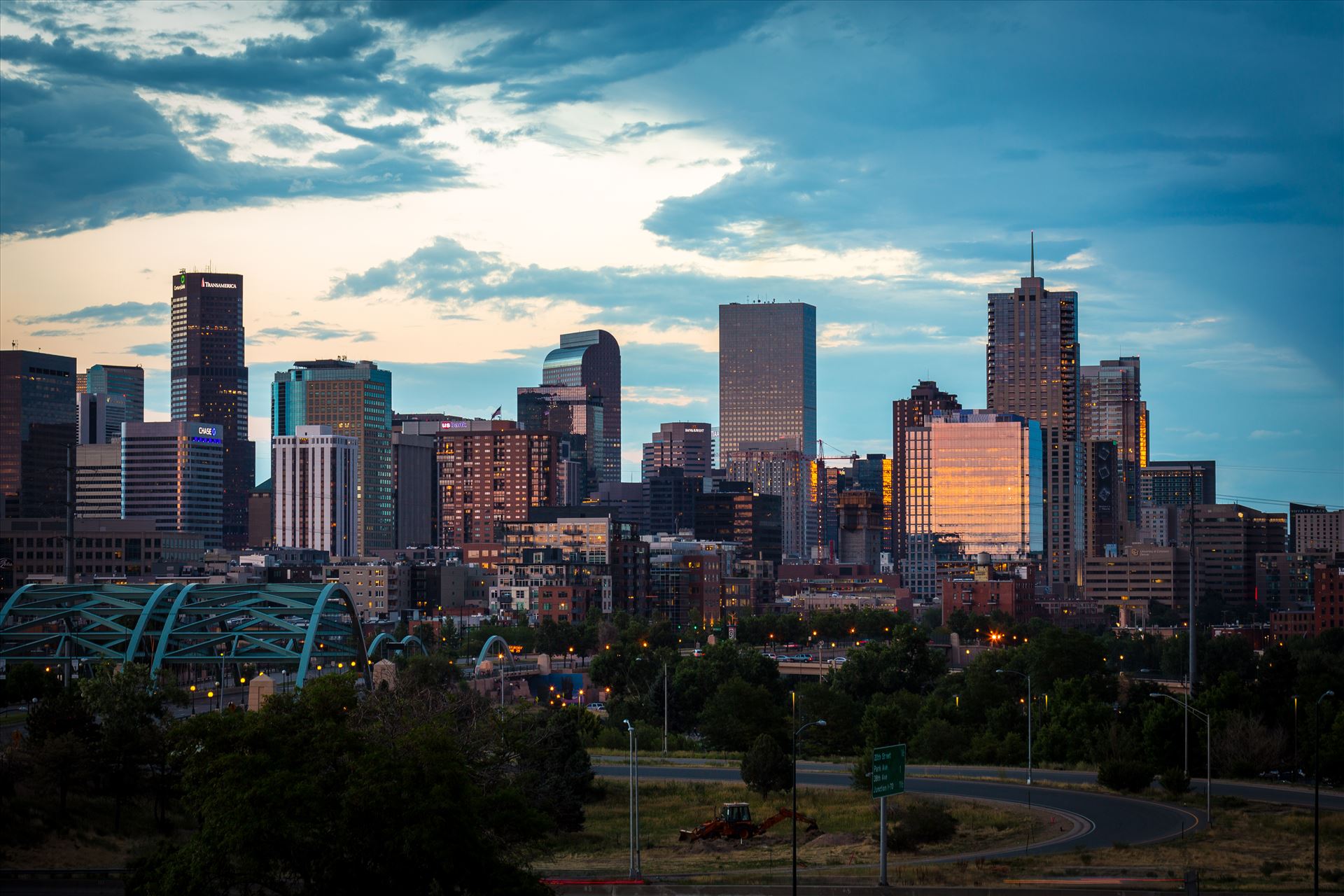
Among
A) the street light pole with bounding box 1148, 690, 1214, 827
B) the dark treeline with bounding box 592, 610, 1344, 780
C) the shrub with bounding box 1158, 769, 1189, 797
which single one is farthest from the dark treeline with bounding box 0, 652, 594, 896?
the dark treeline with bounding box 592, 610, 1344, 780

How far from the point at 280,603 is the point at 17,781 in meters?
58.1

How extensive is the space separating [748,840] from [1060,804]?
1710cm

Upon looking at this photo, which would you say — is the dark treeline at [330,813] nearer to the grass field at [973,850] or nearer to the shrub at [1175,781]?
the grass field at [973,850]

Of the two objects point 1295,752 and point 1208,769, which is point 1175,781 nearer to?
point 1208,769

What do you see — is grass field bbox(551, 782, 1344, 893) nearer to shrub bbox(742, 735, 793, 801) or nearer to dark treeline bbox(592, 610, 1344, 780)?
shrub bbox(742, 735, 793, 801)

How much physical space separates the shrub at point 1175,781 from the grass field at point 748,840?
32.5 feet

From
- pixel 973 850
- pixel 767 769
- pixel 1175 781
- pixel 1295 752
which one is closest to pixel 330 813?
pixel 973 850

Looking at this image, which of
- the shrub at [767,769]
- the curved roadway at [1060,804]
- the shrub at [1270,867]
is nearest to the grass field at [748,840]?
the shrub at [767,769]

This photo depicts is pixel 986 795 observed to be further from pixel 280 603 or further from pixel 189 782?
pixel 280 603

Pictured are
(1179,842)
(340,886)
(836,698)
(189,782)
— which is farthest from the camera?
(836,698)

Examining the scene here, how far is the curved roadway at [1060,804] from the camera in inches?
2945

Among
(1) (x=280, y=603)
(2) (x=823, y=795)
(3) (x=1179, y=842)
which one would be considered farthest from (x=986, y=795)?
(1) (x=280, y=603)

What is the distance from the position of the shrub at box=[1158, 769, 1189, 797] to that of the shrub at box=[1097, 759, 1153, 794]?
1529 mm

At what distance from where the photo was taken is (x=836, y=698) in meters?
132
